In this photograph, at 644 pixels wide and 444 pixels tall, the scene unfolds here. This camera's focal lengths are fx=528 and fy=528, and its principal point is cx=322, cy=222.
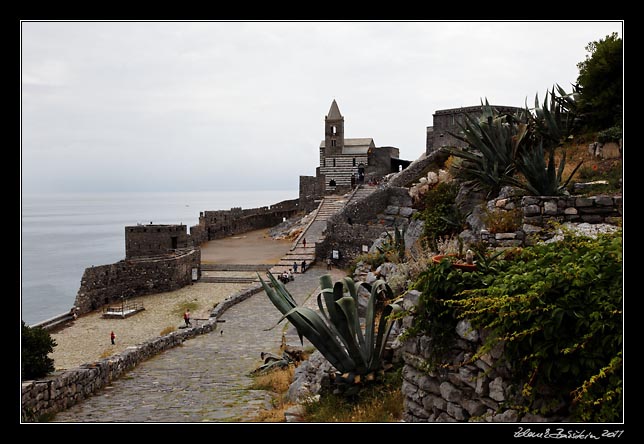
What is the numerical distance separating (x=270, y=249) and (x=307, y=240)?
144 inches

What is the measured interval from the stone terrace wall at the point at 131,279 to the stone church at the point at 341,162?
19.3 m

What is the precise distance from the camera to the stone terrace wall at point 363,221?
24859 millimetres

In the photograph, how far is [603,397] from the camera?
370 cm

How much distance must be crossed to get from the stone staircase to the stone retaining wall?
495 inches

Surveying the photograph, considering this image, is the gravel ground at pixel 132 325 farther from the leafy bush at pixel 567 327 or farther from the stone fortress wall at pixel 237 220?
the leafy bush at pixel 567 327

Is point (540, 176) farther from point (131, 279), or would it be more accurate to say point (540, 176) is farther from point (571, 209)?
Answer: point (131, 279)

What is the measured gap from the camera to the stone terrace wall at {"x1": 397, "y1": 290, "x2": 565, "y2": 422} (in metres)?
4.40

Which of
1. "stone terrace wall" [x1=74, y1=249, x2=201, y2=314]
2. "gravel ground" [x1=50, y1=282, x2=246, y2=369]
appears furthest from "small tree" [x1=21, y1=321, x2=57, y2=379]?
"stone terrace wall" [x1=74, y1=249, x2=201, y2=314]

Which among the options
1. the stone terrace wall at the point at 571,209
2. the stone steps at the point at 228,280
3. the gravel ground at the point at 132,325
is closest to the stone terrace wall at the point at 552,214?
the stone terrace wall at the point at 571,209

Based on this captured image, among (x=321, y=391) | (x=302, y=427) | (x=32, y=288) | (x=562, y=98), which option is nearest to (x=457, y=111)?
(x=562, y=98)

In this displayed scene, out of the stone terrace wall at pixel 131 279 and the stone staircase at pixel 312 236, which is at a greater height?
the stone staircase at pixel 312 236

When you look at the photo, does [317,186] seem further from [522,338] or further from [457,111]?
[522,338]

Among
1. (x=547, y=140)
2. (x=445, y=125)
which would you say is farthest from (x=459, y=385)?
(x=445, y=125)

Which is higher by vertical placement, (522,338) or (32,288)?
(522,338)
